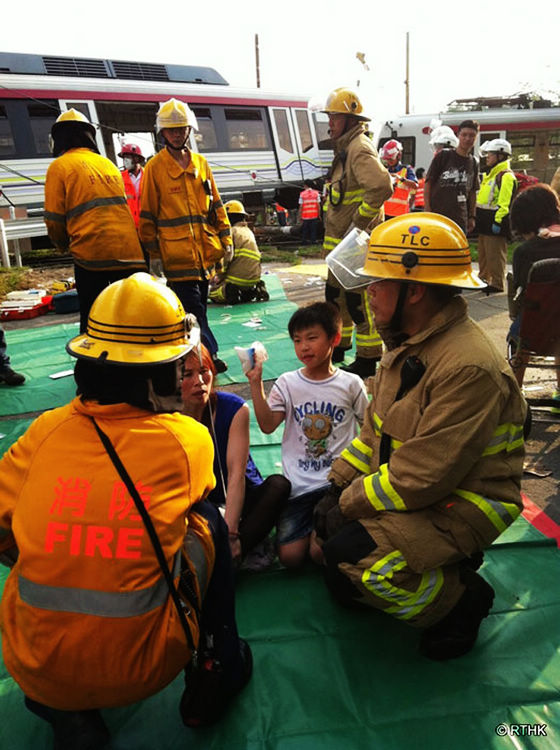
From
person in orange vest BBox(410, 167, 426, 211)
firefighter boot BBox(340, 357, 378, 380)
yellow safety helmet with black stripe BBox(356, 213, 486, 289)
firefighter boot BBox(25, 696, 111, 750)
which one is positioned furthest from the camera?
person in orange vest BBox(410, 167, 426, 211)

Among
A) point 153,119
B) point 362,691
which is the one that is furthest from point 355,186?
point 153,119

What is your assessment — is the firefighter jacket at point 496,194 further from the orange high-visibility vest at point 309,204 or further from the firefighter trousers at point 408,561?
the firefighter trousers at point 408,561

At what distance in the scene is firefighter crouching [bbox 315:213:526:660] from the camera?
1739 mm

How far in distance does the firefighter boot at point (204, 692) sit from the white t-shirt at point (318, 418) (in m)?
0.95

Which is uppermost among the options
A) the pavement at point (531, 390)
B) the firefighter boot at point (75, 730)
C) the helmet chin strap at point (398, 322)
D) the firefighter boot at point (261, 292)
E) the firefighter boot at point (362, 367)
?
the helmet chin strap at point (398, 322)

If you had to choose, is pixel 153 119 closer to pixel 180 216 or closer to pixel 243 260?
pixel 243 260

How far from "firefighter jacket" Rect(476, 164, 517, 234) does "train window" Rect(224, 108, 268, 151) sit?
8.68 m

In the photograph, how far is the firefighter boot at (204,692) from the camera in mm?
1729

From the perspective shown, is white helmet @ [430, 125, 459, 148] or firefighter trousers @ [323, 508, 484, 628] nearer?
firefighter trousers @ [323, 508, 484, 628]

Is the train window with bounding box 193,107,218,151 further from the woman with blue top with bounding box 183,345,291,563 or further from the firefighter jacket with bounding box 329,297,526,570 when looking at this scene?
the firefighter jacket with bounding box 329,297,526,570

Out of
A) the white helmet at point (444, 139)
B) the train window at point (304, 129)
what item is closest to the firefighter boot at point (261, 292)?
the white helmet at point (444, 139)

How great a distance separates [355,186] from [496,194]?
377cm

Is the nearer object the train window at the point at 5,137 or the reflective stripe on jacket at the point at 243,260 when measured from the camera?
the reflective stripe on jacket at the point at 243,260

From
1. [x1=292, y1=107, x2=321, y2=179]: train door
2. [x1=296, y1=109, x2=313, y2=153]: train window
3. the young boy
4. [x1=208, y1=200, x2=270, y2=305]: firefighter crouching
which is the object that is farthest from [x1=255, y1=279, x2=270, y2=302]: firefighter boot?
[x1=296, y1=109, x2=313, y2=153]: train window
